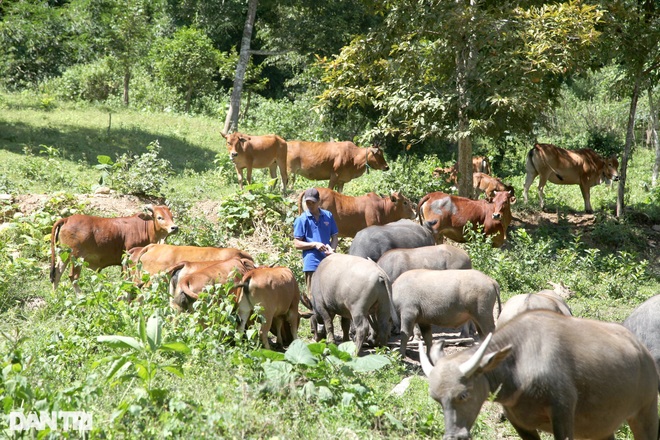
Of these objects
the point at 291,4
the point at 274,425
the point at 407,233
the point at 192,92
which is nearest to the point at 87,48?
the point at 291,4

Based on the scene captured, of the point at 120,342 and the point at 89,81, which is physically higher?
the point at 120,342

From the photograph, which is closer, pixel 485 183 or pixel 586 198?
pixel 586 198

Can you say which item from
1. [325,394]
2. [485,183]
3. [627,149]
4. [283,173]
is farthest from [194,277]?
[627,149]

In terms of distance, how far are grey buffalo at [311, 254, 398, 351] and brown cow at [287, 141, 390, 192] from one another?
7.98m

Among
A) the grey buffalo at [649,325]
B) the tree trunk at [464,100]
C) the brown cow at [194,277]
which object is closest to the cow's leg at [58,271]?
the brown cow at [194,277]

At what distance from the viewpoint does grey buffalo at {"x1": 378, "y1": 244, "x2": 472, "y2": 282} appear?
33.1 ft

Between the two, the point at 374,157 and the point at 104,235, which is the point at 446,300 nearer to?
the point at 104,235

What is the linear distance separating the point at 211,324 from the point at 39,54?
20666 mm

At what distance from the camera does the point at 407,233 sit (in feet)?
38.0

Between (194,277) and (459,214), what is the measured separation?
6795 mm

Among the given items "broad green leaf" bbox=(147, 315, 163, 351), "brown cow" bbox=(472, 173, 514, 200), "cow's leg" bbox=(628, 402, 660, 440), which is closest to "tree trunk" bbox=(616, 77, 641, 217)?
"brown cow" bbox=(472, 173, 514, 200)

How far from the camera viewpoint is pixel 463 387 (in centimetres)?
527

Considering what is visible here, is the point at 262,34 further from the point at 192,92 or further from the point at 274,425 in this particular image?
the point at 274,425

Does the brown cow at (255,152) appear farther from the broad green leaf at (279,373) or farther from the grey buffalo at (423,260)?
the broad green leaf at (279,373)
